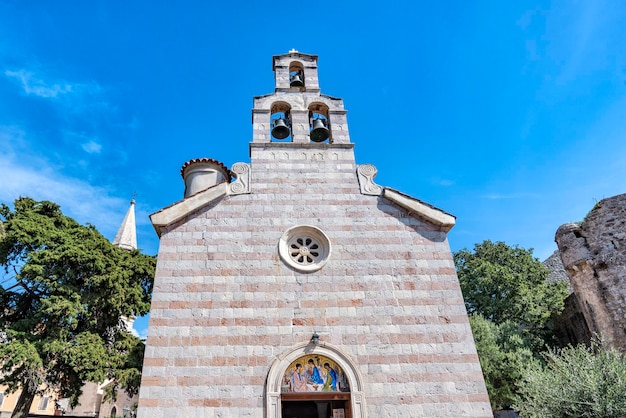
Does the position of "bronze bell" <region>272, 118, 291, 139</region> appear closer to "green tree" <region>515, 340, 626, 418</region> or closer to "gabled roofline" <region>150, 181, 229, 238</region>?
"gabled roofline" <region>150, 181, 229, 238</region>

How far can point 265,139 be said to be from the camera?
10.8m

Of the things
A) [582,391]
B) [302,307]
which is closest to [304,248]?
[302,307]

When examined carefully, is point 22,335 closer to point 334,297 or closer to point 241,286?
point 241,286

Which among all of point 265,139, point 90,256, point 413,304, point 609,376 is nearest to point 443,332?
point 413,304

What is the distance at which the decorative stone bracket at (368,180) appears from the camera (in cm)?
993

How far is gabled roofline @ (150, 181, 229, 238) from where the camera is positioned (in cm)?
898

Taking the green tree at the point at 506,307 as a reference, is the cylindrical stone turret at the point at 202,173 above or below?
above

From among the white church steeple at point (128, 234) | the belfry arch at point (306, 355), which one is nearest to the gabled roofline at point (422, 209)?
the belfry arch at point (306, 355)

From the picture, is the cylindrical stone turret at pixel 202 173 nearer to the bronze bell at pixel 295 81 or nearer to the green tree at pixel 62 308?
the bronze bell at pixel 295 81

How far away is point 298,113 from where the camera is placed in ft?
37.3

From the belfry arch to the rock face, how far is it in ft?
35.0

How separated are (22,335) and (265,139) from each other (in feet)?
38.7

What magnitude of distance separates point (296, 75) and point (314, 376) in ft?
30.3

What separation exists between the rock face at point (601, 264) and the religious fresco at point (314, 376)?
1089cm
